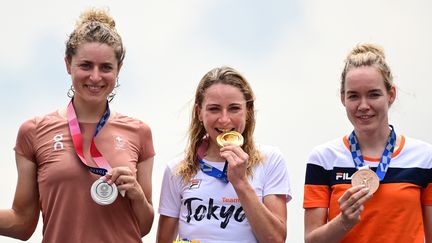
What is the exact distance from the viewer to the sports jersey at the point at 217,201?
5.98 m

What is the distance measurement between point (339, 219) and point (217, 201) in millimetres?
1193

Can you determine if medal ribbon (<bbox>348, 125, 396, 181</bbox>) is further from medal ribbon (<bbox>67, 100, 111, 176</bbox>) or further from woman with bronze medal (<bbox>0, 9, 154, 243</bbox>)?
medal ribbon (<bbox>67, 100, 111, 176</bbox>)

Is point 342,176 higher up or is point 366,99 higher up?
point 366,99

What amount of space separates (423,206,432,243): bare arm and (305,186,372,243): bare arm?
0.78 m

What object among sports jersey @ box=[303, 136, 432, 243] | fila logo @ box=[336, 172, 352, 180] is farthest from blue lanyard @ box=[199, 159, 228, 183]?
fila logo @ box=[336, 172, 352, 180]

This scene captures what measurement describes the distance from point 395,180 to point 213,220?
5.71 ft

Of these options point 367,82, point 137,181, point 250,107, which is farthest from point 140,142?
point 367,82

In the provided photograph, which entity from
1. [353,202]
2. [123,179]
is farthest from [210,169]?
[353,202]

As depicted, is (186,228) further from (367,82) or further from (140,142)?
(367,82)

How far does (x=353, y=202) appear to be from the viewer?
546cm

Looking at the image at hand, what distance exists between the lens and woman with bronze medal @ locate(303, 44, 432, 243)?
227 inches

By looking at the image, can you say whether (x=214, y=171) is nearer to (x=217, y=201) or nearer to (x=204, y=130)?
(x=217, y=201)

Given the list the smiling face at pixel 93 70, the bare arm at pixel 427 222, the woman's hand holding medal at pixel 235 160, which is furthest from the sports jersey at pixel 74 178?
the bare arm at pixel 427 222

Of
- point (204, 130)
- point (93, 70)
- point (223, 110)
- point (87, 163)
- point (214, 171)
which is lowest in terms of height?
point (87, 163)
